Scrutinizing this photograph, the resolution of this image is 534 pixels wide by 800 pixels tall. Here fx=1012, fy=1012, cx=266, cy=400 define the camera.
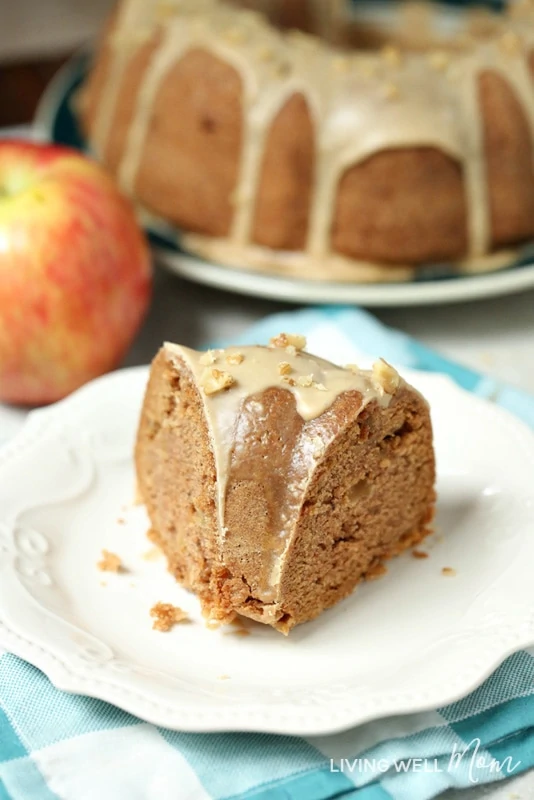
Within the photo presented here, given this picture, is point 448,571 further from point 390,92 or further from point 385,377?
point 390,92

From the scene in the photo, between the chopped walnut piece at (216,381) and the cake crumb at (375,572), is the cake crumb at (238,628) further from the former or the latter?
the chopped walnut piece at (216,381)

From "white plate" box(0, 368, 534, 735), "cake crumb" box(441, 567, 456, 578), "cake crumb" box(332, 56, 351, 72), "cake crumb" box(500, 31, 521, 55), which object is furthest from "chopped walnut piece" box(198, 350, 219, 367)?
"cake crumb" box(500, 31, 521, 55)

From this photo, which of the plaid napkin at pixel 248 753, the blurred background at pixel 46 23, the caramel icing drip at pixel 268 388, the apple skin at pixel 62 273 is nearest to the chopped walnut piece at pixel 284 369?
the caramel icing drip at pixel 268 388

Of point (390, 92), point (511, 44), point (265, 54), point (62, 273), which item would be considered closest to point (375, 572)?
point (62, 273)

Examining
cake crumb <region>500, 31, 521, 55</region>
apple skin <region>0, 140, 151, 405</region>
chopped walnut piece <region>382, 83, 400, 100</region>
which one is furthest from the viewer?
cake crumb <region>500, 31, 521, 55</region>

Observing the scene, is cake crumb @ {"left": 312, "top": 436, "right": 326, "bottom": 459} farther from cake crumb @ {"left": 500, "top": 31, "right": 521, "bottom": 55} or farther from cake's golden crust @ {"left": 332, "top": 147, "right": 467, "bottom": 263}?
cake crumb @ {"left": 500, "top": 31, "right": 521, "bottom": 55}

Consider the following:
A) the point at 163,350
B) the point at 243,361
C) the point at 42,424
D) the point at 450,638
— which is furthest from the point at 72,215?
the point at 450,638
